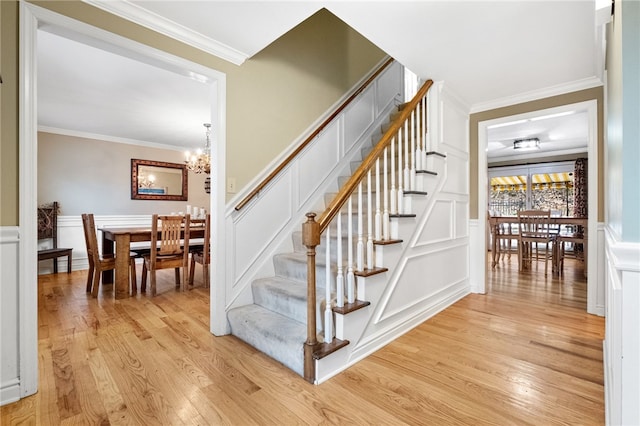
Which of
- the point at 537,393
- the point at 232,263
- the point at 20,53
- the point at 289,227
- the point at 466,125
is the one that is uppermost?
the point at 466,125

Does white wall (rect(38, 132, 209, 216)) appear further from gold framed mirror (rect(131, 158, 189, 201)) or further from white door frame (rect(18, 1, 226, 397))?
white door frame (rect(18, 1, 226, 397))

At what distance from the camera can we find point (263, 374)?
1.81 m

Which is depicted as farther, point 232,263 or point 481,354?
point 232,263

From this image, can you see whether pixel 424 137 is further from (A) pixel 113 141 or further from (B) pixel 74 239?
(B) pixel 74 239

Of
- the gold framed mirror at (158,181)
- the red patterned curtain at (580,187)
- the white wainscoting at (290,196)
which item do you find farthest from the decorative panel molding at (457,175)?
the gold framed mirror at (158,181)

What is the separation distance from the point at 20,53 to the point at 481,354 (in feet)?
10.9

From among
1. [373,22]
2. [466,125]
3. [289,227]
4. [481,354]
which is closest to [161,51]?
[373,22]

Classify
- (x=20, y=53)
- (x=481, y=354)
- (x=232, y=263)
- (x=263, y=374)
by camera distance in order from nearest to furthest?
(x=20, y=53), (x=263, y=374), (x=481, y=354), (x=232, y=263)

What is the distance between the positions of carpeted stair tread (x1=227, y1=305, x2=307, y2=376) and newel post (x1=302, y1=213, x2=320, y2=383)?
0.07 meters

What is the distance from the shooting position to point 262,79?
2686 millimetres

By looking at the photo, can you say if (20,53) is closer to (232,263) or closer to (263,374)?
(232,263)

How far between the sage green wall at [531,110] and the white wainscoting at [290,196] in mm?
1250

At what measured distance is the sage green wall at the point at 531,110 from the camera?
288 cm

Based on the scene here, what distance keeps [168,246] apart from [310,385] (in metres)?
2.66
